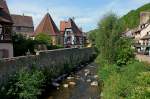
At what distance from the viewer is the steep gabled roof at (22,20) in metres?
81.4

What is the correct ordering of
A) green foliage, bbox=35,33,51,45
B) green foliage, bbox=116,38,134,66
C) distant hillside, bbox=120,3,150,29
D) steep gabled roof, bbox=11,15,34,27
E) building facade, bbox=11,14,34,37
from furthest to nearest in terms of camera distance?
1. distant hillside, bbox=120,3,150,29
2. steep gabled roof, bbox=11,15,34,27
3. building facade, bbox=11,14,34,37
4. green foliage, bbox=35,33,51,45
5. green foliage, bbox=116,38,134,66

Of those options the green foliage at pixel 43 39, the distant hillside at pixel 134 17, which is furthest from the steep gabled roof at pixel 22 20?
the distant hillside at pixel 134 17

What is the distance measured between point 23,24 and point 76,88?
47982 millimetres

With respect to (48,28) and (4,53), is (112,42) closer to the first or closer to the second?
(4,53)

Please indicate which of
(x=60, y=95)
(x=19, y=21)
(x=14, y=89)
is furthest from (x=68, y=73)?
(x=19, y=21)

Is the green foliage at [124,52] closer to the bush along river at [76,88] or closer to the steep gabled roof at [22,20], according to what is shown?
the bush along river at [76,88]

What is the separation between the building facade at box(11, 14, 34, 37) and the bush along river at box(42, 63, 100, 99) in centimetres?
3678

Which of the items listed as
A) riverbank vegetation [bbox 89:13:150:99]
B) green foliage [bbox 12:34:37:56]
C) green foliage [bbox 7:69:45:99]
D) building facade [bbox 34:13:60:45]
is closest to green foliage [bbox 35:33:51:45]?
green foliage [bbox 12:34:37:56]

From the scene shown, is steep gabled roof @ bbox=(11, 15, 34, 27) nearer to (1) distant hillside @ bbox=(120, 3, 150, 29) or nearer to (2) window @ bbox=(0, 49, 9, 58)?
(2) window @ bbox=(0, 49, 9, 58)

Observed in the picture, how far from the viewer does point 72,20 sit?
89438 millimetres

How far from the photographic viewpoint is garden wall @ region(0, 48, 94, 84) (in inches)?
1025

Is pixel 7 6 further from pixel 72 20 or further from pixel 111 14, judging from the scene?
pixel 72 20

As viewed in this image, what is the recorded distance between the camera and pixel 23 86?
85.5ft

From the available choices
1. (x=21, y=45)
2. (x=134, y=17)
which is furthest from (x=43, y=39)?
(x=134, y=17)
